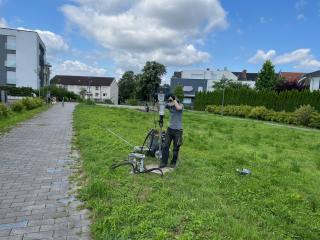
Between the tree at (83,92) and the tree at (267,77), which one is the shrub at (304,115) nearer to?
the tree at (267,77)

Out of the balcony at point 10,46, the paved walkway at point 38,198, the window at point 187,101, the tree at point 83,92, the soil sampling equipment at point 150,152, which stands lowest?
the paved walkway at point 38,198

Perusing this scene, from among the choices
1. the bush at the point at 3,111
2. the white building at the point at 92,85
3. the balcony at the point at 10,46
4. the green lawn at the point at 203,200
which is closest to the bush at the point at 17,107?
the bush at the point at 3,111

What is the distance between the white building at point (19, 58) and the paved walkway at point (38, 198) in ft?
174

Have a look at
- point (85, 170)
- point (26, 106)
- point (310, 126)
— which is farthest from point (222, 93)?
point (85, 170)

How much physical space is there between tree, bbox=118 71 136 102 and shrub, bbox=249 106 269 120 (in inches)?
2529

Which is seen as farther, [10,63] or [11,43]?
[10,63]

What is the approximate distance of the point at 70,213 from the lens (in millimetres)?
3820

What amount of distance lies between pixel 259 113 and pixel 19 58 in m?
46.0

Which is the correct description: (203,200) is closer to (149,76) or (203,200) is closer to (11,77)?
(11,77)

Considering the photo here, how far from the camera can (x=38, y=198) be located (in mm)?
4312

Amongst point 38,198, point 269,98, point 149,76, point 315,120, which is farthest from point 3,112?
point 149,76

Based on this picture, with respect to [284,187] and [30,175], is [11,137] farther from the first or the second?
[284,187]

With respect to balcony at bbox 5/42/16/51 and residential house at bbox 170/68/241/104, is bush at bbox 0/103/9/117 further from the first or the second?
residential house at bbox 170/68/241/104

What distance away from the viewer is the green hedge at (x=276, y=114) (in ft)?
76.4
